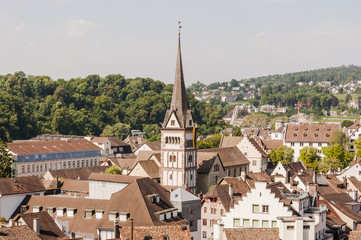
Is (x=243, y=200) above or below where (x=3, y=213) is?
above

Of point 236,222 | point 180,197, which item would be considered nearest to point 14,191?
point 180,197

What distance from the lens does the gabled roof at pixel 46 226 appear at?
164 feet

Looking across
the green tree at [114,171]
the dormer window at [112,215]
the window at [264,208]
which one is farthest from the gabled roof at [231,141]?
the window at [264,208]

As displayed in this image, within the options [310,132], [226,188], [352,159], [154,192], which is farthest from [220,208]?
[310,132]

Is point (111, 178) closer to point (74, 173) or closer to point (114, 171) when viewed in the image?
point (114, 171)

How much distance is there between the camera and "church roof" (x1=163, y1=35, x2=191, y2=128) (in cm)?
9431

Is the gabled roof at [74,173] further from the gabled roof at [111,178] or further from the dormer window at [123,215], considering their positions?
the dormer window at [123,215]

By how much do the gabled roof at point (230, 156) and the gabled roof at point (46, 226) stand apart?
179 feet

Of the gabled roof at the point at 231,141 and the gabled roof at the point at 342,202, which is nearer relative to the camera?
the gabled roof at the point at 342,202

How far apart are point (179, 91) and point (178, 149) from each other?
829 centimetres

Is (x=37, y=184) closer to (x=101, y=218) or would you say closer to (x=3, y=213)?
(x=3, y=213)

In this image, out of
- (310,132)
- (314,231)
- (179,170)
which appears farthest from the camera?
(310,132)

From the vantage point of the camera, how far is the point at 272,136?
562 ft

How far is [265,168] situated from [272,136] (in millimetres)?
52182
